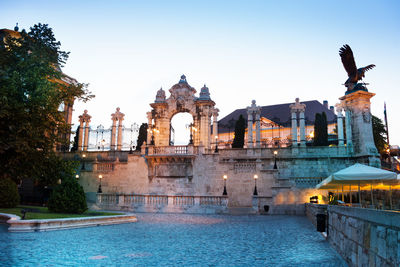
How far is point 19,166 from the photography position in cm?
1891

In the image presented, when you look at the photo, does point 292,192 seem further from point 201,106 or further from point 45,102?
point 45,102

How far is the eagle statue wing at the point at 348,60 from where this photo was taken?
26.9m

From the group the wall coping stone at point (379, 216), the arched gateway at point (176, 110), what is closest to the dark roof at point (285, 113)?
the arched gateway at point (176, 110)

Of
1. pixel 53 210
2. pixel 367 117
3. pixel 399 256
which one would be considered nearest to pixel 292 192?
pixel 367 117

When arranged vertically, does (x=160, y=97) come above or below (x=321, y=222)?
above

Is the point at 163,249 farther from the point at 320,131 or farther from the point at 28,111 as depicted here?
the point at 320,131

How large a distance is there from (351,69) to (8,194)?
96.8ft

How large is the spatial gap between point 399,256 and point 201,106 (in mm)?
29239

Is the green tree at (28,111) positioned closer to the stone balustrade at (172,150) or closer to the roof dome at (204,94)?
the stone balustrade at (172,150)

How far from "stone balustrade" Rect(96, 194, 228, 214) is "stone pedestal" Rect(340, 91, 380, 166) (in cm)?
1242

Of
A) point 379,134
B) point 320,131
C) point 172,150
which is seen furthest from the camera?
point 379,134

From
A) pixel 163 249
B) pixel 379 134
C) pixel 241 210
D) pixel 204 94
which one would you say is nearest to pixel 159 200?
pixel 241 210

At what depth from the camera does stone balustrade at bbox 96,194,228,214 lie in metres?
24.5

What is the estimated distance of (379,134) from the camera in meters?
43.6
